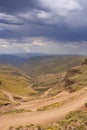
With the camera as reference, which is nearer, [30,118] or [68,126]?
[68,126]

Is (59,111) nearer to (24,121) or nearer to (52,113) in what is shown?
(52,113)

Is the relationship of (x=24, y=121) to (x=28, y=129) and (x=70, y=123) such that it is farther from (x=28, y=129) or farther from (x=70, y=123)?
(x=70, y=123)

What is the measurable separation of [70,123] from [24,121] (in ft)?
28.9

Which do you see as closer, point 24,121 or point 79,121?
point 79,121

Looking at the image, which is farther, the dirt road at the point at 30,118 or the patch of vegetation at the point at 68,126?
the dirt road at the point at 30,118

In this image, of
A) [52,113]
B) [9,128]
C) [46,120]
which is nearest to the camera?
[9,128]

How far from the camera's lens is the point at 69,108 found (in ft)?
189

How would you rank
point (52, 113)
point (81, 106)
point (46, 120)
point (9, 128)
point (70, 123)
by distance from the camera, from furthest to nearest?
point (81, 106) → point (52, 113) → point (46, 120) → point (9, 128) → point (70, 123)

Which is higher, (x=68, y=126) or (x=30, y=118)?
(x=68, y=126)

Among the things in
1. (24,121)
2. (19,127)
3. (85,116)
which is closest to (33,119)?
(24,121)

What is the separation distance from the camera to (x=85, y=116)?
45375mm

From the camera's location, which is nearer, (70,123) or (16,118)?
(70,123)

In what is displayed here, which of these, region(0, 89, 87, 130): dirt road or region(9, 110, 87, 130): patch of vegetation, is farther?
region(0, 89, 87, 130): dirt road

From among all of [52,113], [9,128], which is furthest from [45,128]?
[52,113]
